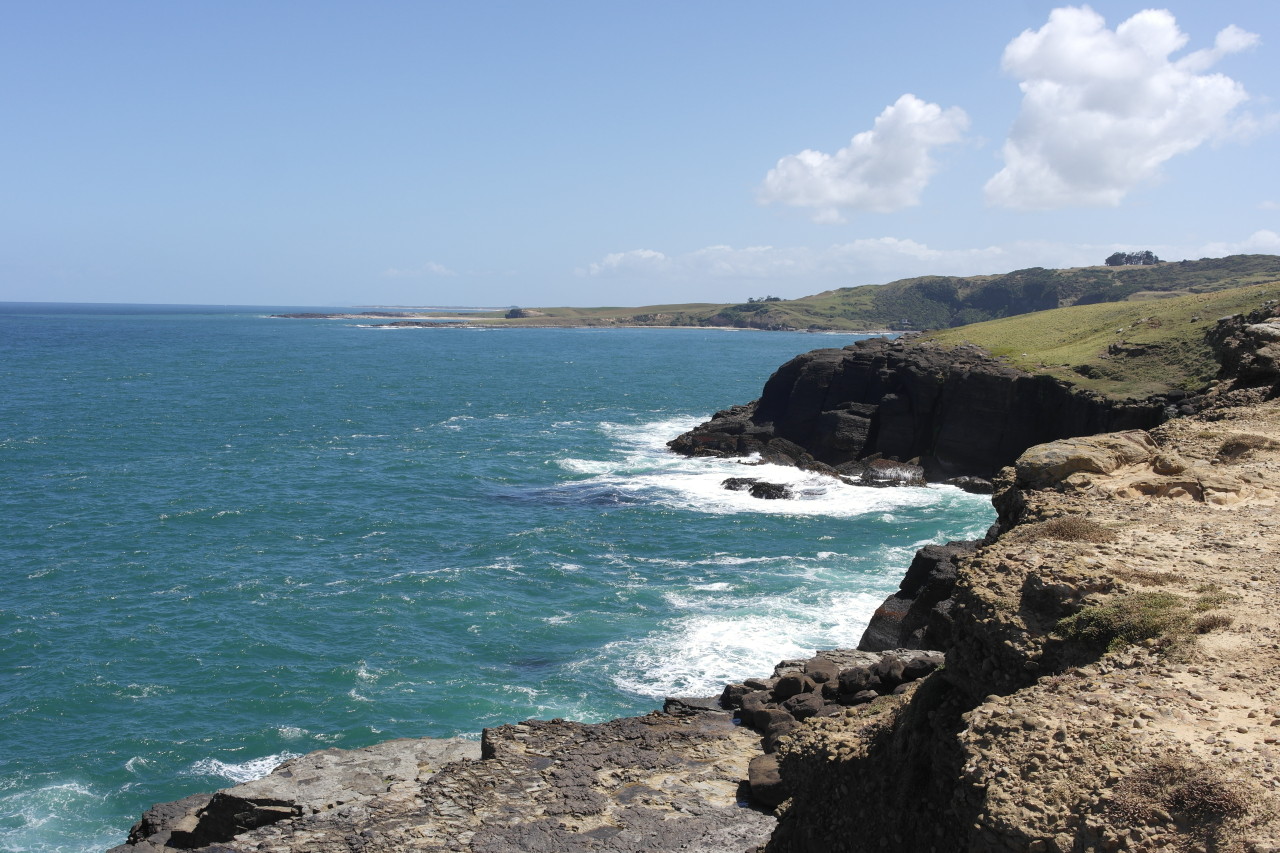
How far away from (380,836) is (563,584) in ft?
70.6

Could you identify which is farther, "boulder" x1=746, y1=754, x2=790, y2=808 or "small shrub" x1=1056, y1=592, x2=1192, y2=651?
"boulder" x1=746, y1=754, x2=790, y2=808

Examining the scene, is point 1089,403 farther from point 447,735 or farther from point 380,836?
point 380,836

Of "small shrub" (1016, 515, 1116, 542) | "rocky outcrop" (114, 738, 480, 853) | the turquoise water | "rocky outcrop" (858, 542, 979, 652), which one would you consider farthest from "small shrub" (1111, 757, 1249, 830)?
the turquoise water

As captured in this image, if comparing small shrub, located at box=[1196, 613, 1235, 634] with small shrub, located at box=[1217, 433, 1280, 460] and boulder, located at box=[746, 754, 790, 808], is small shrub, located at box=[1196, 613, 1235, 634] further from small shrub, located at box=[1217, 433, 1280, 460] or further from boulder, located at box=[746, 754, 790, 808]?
boulder, located at box=[746, 754, 790, 808]

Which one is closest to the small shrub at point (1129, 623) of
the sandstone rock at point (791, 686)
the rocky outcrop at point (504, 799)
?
the rocky outcrop at point (504, 799)

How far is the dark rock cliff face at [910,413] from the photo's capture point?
54.5m

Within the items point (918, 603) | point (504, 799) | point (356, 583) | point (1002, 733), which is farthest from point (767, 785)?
point (356, 583)

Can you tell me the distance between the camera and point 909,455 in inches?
2394

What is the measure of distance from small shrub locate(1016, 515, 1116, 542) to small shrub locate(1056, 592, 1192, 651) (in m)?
1.90

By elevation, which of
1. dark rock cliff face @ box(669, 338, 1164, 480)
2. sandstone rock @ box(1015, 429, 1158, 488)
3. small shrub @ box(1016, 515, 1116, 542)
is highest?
sandstone rock @ box(1015, 429, 1158, 488)

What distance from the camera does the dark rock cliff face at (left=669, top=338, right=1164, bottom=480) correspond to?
54.5 metres

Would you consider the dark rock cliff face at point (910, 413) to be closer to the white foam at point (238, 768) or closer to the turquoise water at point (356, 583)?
the turquoise water at point (356, 583)

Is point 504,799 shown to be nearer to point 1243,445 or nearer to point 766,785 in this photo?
point 766,785

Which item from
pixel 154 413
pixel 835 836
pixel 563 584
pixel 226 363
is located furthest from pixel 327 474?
pixel 226 363
